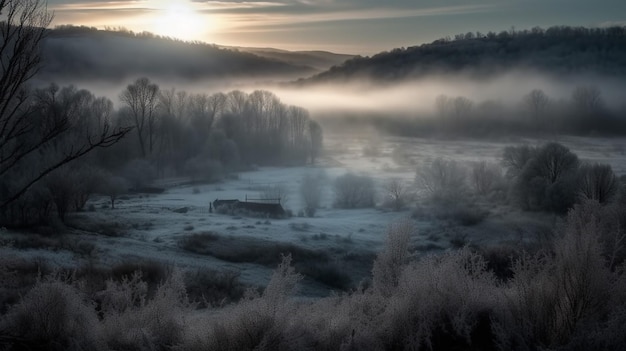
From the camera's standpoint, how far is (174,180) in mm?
67812

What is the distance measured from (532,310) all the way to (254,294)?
3.18m

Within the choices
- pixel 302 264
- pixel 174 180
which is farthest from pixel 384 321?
pixel 174 180

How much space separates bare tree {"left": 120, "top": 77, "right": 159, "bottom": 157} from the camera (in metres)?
73.2

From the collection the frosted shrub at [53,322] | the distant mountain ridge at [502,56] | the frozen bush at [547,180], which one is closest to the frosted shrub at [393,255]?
the frosted shrub at [53,322]

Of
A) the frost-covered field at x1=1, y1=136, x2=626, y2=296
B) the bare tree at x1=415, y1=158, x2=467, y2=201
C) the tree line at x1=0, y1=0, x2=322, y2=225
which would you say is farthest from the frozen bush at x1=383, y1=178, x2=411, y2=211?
the tree line at x1=0, y1=0, x2=322, y2=225

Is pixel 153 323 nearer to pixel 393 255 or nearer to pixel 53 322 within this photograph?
pixel 53 322

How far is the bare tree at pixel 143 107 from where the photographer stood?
240 ft

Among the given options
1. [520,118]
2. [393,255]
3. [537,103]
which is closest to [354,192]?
[520,118]

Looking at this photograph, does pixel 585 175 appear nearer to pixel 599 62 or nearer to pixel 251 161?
pixel 251 161

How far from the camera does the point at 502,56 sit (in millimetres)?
141875

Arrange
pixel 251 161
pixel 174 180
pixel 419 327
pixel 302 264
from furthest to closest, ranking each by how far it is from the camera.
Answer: pixel 251 161, pixel 174 180, pixel 302 264, pixel 419 327

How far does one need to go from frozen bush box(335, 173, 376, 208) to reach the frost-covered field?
989 millimetres

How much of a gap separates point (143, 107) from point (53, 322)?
70299mm

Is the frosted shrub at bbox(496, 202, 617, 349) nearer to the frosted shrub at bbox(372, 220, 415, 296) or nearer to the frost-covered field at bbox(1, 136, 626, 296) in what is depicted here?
the frosted shrub at bbox(372, 220, 415, 296)
